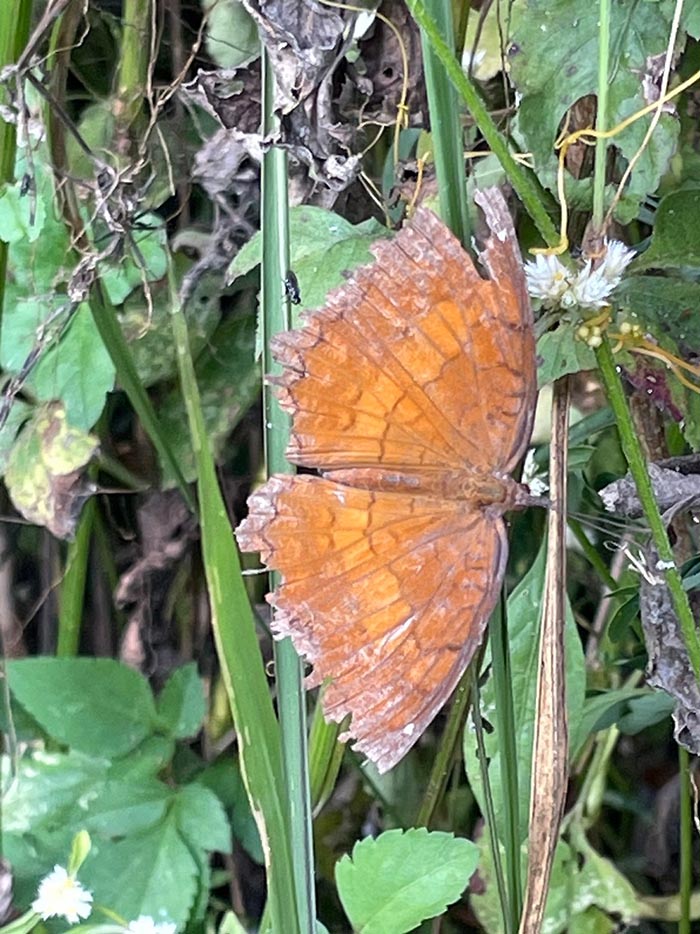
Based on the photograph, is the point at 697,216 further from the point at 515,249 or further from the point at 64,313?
the point at 64,313

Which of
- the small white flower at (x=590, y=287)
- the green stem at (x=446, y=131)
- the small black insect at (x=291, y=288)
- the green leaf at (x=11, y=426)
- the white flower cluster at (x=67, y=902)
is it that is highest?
the green stem at (x=446, y=131)

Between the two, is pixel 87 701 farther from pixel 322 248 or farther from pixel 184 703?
pixel 322 248

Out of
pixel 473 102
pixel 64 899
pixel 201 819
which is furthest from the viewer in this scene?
pixel 201 819

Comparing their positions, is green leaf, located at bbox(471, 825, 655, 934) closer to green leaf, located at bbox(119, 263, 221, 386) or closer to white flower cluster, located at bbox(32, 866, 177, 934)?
white flower cluster, located at bbox(32, 866, 177, 934)

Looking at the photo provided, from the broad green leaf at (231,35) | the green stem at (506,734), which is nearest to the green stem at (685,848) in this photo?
the green stem at (506,734)

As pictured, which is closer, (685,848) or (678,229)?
(678,229)

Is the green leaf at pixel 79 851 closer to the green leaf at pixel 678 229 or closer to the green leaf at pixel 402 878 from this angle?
the green leaf at pixel 402 878

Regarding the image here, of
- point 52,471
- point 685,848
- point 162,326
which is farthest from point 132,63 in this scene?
point 685,848
